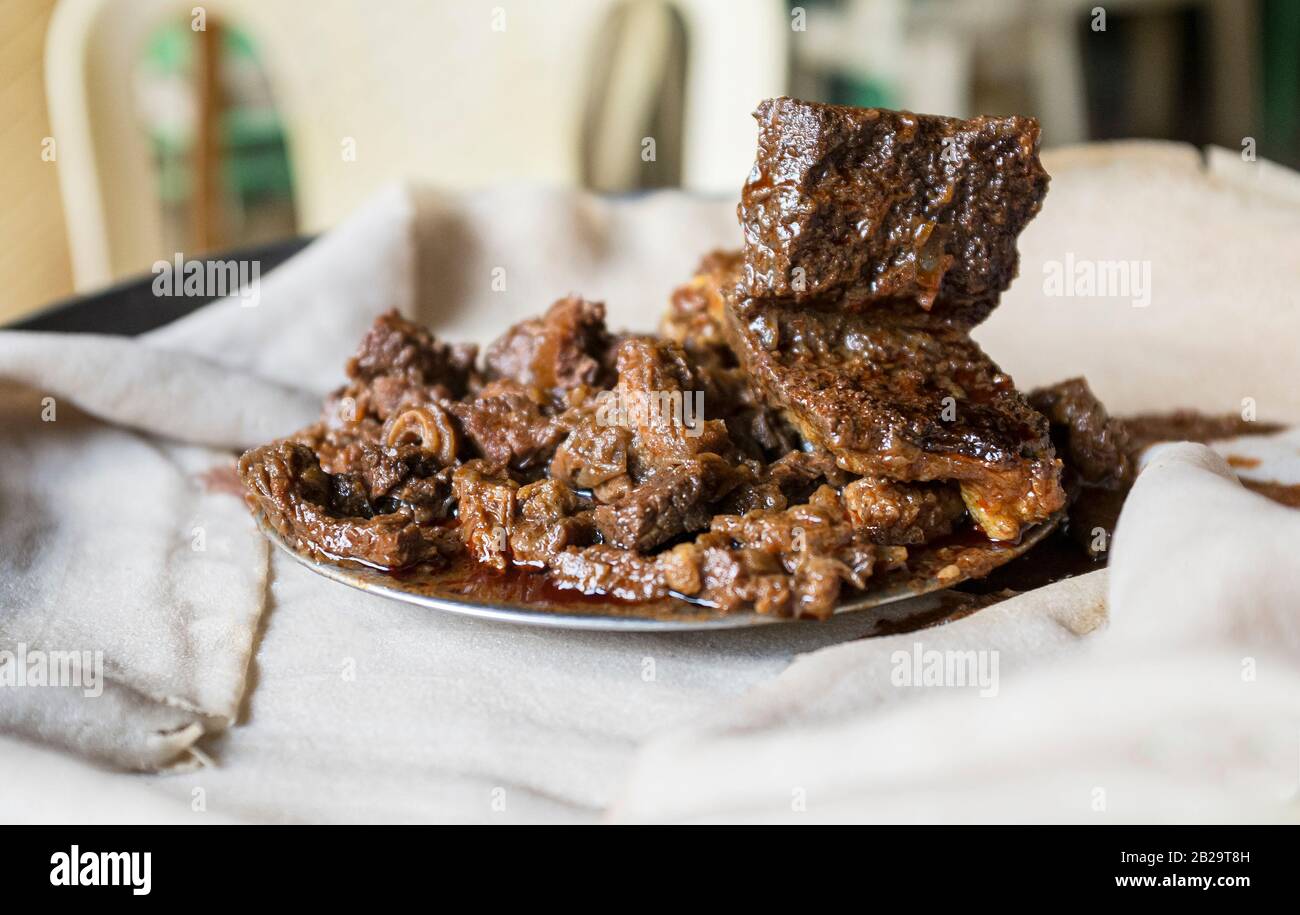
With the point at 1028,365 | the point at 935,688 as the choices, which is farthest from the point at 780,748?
the point at 1028,365

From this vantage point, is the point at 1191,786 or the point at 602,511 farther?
the point at 602,511

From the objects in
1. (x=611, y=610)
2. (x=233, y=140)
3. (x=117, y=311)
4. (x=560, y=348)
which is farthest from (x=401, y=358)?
(x=233, y=140)

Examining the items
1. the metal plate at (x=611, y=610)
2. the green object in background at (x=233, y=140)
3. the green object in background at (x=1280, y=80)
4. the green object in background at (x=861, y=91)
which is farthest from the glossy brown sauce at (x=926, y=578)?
the green object in background at (x=1280, y=80)

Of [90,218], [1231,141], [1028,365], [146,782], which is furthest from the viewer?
[1231,141]

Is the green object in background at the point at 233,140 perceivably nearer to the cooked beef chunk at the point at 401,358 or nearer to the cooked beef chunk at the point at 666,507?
the cooked beef chunk at the point at 401,358

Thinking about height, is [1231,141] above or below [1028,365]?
above

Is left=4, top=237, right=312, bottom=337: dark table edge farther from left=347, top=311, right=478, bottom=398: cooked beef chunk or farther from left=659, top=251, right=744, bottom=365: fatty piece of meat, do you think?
left=659, top=251, right=744, bottom=365: fatty piece of meat

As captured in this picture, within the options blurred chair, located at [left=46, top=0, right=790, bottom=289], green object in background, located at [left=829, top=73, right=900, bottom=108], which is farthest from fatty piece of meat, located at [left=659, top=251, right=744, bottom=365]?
green object in background, located at [left=829, top=73, right=900, bottom=108]
